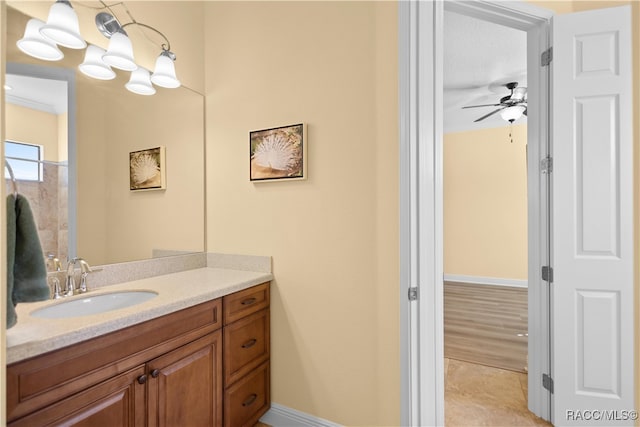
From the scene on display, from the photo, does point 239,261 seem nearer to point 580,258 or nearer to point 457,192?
point 580,258

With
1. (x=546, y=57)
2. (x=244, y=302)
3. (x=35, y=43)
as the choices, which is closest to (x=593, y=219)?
(x=546, y=57)

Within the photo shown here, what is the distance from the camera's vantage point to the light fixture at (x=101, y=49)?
1.36 metres

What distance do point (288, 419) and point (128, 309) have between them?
3.82 feet

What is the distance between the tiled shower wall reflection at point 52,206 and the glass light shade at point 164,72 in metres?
0.69

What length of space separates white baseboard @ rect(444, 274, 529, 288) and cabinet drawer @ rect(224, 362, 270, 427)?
178 inches

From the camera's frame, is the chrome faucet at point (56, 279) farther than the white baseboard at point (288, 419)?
No

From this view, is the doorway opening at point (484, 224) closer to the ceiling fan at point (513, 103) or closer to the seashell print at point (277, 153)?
the ceiling fan at point (513, 103)

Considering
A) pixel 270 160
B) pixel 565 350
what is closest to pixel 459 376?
pixel 565 350

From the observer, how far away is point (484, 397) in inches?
82.5

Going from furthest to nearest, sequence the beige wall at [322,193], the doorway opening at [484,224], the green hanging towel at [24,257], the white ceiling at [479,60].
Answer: the white ceiling at [479,60]
the doorway opening at [484,224]
the beige wall at [322,193]
the green hanging towel at [24,257]

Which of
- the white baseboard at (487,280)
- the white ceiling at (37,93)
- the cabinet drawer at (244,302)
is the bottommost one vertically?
the white baseboard at (487,280)

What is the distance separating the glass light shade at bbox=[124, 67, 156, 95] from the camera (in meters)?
1.77

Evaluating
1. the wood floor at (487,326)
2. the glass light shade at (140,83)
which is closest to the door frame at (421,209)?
the glass light shade at (140,83)

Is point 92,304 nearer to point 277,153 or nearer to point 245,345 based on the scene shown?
point 245,345
